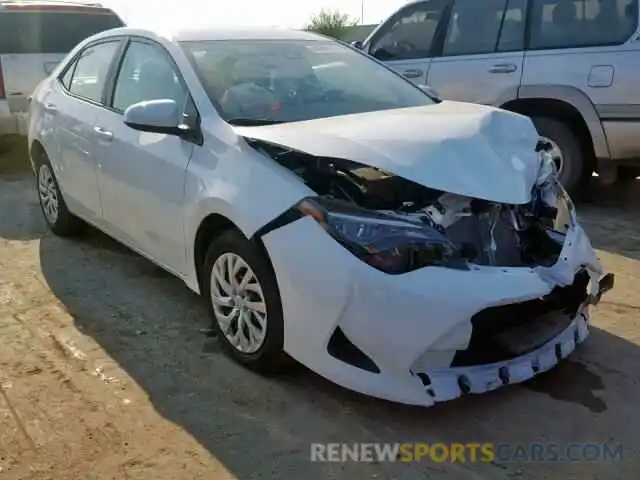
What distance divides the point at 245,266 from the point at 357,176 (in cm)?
66

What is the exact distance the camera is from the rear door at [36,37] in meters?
7.80

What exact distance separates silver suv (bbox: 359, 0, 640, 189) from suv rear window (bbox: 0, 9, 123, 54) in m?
3.72

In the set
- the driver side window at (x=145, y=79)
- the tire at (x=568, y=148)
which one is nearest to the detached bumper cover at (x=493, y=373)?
the driver side window at (x=145, y=79)

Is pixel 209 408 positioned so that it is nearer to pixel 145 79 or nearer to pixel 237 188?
pixel 237 188

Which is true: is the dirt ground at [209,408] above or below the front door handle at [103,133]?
below

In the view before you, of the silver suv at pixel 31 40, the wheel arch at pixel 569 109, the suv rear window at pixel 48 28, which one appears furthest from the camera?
the suv rear window at pixel 48 28

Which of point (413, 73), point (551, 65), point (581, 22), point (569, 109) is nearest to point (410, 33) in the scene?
point (413, 73)

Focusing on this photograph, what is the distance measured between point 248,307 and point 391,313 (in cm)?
81

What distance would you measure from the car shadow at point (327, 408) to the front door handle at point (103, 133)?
1.10m

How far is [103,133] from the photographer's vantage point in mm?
4395

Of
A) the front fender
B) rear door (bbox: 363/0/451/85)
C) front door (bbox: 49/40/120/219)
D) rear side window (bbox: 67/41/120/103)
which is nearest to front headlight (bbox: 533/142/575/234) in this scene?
the front fender

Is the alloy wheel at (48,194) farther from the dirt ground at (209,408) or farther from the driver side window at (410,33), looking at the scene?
Result: the driver side window at (410,33)

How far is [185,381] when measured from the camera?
3.36 meters

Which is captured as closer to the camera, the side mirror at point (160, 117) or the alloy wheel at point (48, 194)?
the side mirror at point (160, 117)
